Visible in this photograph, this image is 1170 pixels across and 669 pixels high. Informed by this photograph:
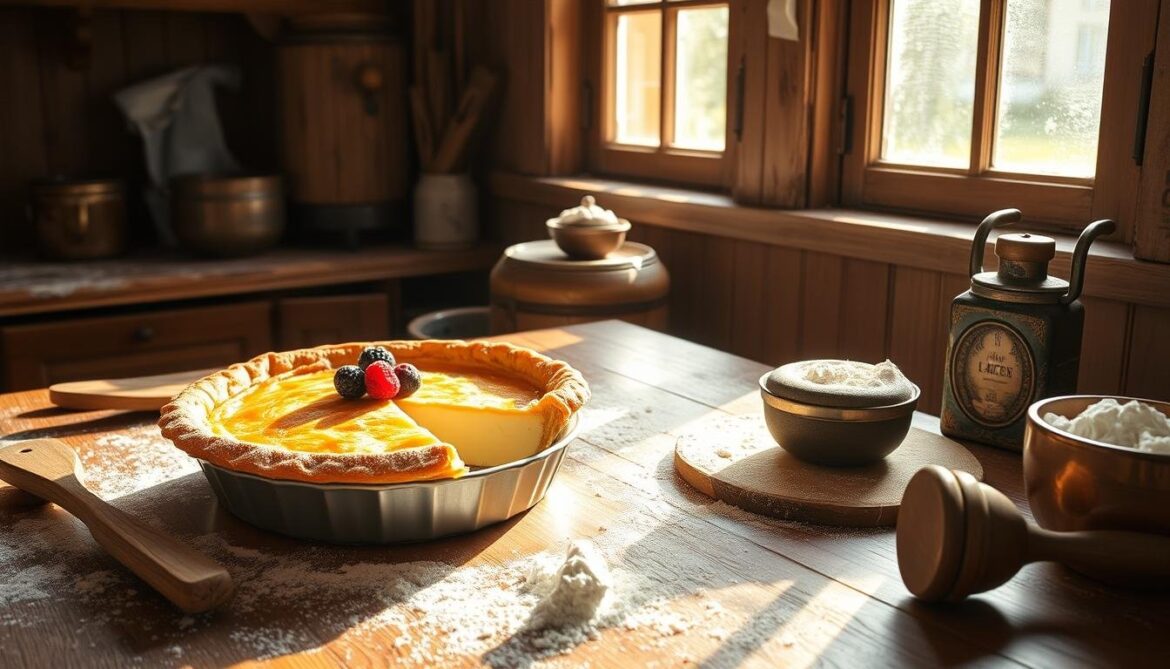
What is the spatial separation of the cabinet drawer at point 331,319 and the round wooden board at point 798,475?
1972 millimetres

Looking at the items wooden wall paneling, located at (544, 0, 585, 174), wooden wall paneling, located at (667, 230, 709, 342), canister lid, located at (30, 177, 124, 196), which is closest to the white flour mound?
wooden wall paneling, located at (667, 230, 709, 342)

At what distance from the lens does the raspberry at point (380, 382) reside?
1310 mm

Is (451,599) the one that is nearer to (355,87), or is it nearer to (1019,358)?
(1019,358)

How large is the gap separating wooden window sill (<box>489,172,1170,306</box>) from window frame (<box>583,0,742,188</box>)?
0.05 metres

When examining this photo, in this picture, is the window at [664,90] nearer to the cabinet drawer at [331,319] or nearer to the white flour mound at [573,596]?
the cabinet drawer at [331,319]

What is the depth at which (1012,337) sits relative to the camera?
52.0 inches

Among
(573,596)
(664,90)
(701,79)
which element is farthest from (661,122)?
(573,596)

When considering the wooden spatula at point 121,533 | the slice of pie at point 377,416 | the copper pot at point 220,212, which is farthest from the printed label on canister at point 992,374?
the copper pot at point 220,212

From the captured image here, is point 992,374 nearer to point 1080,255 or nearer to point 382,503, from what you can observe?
point 1080,255

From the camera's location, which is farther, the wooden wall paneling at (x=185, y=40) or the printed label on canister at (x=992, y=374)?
the wooden wall paneling at (x=185, y=40)

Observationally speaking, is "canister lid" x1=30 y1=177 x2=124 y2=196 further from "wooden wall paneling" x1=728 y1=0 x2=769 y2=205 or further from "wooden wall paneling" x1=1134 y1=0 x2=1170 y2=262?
"wooden wall paneling" x1=1134 y1=0 x2=1170 y2=262

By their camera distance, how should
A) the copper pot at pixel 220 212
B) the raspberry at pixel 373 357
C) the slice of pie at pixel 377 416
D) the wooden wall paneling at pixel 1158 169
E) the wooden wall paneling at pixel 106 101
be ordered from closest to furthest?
the slice of pie at pixel 377 416 → the raspberry at pixel 373 357 → the wooden wall paneling at pixel 1158 169 → the copper pot at pixel 220 212 → the wooden wall paneling at pixel 106 101

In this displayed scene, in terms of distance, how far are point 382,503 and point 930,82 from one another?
5.40ft

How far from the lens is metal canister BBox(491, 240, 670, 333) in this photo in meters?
2.36
